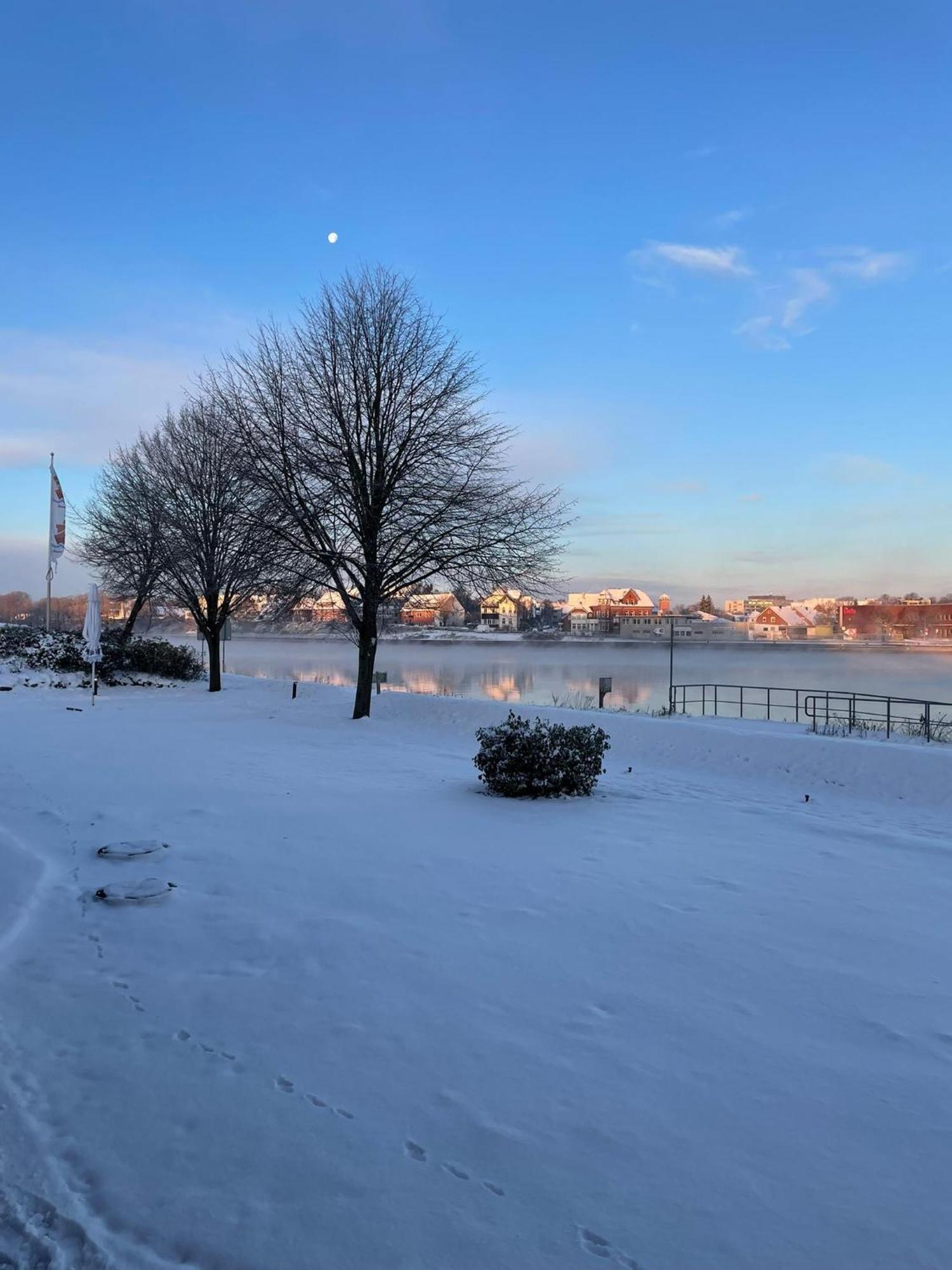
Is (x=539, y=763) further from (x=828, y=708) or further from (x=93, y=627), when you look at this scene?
(x=828, y=708)

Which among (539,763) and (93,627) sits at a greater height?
(93,627)

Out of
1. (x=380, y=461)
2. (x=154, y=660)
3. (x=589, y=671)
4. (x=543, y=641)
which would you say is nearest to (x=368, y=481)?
(x=380, y=461)

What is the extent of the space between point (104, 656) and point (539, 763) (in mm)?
23005

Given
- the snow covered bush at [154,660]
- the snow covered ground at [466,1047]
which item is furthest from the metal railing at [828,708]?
the snow covered bush at [154,660]

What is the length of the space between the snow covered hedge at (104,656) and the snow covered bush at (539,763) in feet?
66.5

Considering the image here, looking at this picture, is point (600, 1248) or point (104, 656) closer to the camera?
point (600, 1248)

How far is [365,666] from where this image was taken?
74.2ft

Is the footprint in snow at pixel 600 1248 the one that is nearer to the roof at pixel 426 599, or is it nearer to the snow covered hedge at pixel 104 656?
the roof at pixel 426 599

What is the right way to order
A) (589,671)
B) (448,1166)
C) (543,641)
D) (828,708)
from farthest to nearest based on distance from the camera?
1. (543,641)
2. (589,671)
3. (828,708)
4. (448,1166)

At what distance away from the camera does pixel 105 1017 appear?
4102mm

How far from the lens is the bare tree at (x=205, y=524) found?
25.4 m

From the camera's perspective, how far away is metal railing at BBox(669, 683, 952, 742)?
20969mm

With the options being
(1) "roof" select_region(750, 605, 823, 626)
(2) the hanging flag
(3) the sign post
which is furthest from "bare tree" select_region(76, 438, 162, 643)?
(1) "roof" select_region(750, 605, 823, 626)

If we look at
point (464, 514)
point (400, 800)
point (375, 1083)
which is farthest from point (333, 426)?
point (375, 1083)
